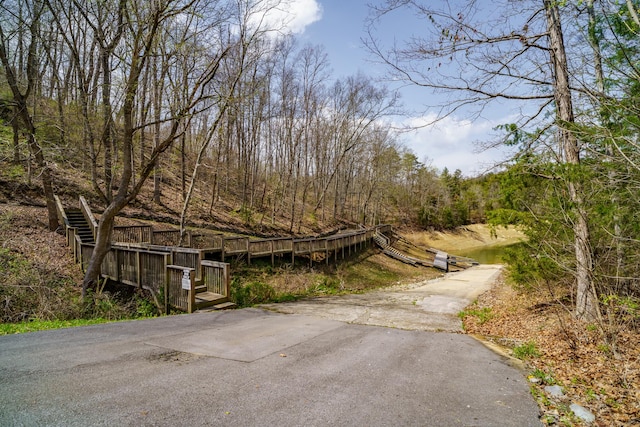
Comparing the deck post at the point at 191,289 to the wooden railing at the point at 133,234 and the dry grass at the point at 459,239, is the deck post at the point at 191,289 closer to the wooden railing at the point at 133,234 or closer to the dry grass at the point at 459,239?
the wooden railing at the point at 133,234

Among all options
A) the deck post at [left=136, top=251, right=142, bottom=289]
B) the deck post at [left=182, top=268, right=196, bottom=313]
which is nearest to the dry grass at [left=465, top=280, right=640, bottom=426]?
the deck post at [left=182, top=268, right=196, bottom=313]

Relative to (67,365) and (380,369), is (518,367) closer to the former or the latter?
(380,369)

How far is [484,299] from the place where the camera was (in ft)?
39.0

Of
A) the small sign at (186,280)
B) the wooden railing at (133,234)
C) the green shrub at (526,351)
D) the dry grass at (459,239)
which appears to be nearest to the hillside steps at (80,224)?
the wooden railing at (133,234)

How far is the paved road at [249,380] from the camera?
3.17 meters

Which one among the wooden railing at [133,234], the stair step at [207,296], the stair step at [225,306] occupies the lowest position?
the stair step at [225,306]

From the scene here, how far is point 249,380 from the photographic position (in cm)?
396

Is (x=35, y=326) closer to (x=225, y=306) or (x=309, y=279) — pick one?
(x=225, y=306)

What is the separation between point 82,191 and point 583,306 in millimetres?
22829

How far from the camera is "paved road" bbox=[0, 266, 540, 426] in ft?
10.4

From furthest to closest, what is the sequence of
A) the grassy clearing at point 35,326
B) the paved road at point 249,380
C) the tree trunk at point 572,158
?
the grassy clearing at point 35,326 < the tree trunk at point 572,158 < the paved road at point 249,380

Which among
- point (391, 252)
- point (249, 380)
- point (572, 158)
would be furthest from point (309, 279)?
point (391, 252)

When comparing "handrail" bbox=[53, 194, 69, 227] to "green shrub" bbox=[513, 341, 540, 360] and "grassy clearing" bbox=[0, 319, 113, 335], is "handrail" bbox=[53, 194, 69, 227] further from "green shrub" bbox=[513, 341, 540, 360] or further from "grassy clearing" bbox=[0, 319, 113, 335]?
"green shrub" bbox=[513, 341, 540, 360]

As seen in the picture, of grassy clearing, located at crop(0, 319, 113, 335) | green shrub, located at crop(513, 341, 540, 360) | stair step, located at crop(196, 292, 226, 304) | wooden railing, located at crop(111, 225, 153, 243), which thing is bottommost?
green shrub, located at crop(513, 341, 540, 360)
